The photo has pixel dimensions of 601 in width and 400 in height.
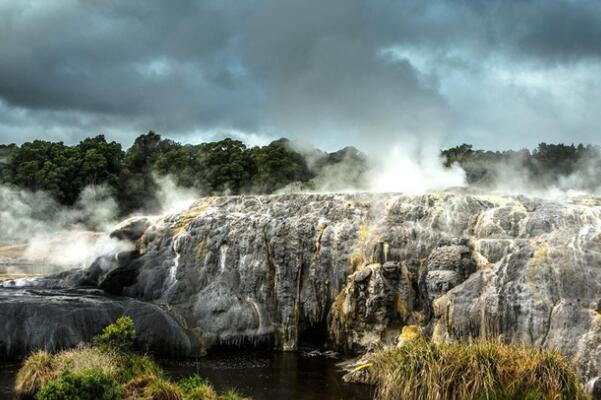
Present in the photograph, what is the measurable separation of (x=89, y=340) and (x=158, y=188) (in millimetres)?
45501

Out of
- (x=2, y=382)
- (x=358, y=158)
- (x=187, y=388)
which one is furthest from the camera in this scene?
(x=358, y=158)

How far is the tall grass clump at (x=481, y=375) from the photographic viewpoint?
1485 cm

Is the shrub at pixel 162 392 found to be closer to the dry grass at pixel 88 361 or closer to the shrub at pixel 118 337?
the dry grass at pixel 88 361

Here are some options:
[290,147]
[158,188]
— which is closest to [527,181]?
[290,147]

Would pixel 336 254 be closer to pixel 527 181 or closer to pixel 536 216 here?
pixel 536 216

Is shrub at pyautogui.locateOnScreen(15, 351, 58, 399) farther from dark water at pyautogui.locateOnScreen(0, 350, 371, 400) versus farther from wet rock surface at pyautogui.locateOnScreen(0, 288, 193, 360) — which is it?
wet rock surface at pyautogui.locateOnScreen(0, 288, 193, 360)

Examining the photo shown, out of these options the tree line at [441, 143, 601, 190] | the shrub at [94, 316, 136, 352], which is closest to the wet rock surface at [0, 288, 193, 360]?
the shrub at [94, 316, 136, 352]

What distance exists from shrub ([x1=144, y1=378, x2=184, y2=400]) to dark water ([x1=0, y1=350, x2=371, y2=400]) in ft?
10.4

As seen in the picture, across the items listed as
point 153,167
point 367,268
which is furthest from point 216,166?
point 367,268

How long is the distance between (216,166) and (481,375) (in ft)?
173

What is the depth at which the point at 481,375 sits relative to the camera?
15.0m

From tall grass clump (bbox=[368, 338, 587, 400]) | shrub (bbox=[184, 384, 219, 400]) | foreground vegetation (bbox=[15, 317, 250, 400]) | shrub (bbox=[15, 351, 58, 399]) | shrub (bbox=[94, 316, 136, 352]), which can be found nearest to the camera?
tall grass clump (bbox=[368, 338, 587, 400])

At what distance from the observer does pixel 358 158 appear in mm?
68750

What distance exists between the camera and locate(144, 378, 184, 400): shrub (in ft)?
58.1
